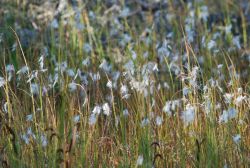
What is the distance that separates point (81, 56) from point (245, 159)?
2137mm

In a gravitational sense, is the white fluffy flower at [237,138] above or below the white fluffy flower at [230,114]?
below

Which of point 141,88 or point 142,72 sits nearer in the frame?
point 141,88

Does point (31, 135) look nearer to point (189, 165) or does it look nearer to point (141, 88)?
point (141, 88)

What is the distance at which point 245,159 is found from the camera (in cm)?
371

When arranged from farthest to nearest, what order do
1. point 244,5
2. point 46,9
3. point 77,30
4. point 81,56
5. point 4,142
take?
point 244,5
point 46,9
point 77,30
point 81,56
point 4,142

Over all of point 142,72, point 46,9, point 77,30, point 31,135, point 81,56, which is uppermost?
point 46,9

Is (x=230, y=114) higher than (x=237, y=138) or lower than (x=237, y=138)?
higher

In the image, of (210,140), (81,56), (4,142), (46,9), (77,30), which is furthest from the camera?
(46,9)

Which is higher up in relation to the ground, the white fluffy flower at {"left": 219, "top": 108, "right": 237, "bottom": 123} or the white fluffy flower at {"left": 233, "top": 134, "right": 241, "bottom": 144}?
the white fluffy flower at {"left": 219, "top": 108, "right": 237, "bottom": 123}

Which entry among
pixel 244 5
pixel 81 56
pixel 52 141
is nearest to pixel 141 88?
pixel 52 141

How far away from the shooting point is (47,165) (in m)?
3.66

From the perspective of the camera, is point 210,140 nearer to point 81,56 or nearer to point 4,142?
point 4,142

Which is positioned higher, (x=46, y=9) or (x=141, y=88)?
(x=46, y=9)

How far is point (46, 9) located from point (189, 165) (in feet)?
11.2
